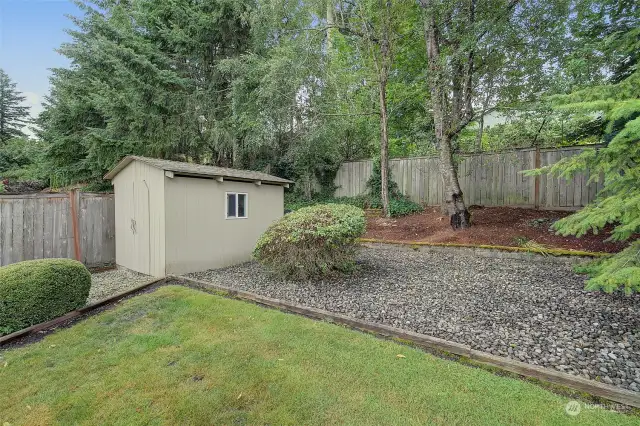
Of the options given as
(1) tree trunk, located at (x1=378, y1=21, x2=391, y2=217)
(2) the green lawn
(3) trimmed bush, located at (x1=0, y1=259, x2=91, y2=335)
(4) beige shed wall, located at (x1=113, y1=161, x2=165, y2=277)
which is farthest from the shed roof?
(1) tree trunk, located at (x1=378, y1=21, x2=391, y2=217)

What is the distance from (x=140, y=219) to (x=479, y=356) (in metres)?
6.68

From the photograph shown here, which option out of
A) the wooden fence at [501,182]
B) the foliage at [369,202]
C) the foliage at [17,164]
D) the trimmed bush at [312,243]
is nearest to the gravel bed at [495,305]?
the trimmed bush at [312,243]

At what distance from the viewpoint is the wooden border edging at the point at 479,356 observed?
2277 mm

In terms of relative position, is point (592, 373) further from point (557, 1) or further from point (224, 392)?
point (557, 1)

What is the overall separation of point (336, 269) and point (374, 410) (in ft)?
11.9

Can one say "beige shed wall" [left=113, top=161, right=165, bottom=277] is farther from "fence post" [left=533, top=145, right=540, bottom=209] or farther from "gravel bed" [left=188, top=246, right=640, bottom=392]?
"fence post" [left=533, top=145, right=540, bottom=209]

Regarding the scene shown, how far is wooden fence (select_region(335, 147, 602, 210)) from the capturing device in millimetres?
7707

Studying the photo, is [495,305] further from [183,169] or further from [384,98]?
[384,98]

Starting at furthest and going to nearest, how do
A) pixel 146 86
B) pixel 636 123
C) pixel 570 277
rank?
pixel 146 86 → pixel 570 277 → pixel 636 123

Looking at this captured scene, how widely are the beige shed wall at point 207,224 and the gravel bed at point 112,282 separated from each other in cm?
72

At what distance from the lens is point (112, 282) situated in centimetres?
584

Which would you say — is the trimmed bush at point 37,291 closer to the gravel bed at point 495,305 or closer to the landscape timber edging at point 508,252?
the gravel bed at point 495,305

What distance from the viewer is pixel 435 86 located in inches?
301

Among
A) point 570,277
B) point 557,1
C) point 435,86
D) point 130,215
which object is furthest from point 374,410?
point 557,1
